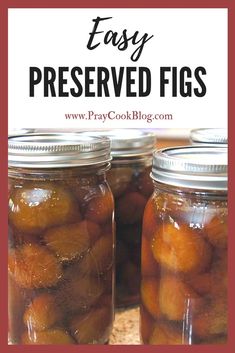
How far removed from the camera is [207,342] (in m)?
0.61

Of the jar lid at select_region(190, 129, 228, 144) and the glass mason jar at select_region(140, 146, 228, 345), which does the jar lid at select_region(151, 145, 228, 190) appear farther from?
the jar lid at select_region(190, 129, 228, 144)

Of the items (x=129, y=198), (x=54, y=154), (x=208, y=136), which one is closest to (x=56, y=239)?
(x=54, y=154)

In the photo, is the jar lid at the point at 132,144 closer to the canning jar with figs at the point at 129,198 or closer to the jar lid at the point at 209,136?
the canning jar with figs at the point at 129,198

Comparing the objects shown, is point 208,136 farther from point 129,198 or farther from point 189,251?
point 189,251

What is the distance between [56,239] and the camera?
0.63 m

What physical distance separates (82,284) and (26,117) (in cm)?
23

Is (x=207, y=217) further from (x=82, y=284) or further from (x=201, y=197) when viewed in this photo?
(x=82, y=284)

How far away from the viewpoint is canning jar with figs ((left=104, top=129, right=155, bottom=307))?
816mm

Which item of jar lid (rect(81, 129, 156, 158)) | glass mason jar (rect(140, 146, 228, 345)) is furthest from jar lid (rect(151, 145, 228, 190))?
jar lid (rect(81, 129, 156, 158))

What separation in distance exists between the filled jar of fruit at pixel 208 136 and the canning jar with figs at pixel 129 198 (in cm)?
12

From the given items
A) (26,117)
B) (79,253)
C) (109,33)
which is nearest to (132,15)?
(109,33)

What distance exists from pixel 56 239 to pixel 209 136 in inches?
15.9

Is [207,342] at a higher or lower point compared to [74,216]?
lower

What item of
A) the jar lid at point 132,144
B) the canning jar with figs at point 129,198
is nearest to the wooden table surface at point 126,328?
the canning jar with figs at point 129,198
